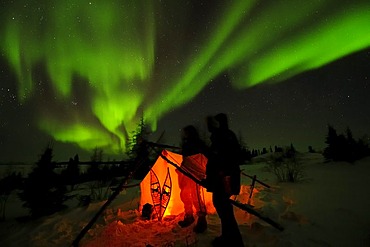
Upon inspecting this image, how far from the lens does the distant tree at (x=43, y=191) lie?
1084 cm

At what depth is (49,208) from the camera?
10969 millimetres

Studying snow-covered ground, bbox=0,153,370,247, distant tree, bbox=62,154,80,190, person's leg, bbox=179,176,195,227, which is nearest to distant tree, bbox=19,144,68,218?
distant tree, bbox=62,154,80,190

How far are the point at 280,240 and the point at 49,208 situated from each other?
1126cm

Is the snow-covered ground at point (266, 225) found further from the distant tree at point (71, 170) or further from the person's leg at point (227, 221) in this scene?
the distant tree at point (71, 170)

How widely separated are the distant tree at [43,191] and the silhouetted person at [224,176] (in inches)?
388

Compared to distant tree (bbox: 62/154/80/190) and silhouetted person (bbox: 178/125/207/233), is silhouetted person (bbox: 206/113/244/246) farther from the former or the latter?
distant tree (bbox: 62/154/80/190)

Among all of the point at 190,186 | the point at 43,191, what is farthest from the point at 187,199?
the point at 43,191

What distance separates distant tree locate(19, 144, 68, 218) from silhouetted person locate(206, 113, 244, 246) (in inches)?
388

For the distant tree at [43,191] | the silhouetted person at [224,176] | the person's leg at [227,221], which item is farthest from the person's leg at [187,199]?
the distant tree at [43,191]

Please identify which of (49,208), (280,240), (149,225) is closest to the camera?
(280,240)

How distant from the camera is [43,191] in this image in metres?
11.4

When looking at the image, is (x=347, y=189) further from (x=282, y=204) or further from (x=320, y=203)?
(x=282, y=204)

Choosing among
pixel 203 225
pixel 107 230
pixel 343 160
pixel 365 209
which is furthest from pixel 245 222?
pixel 343 160

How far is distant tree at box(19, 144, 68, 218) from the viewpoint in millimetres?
10844
